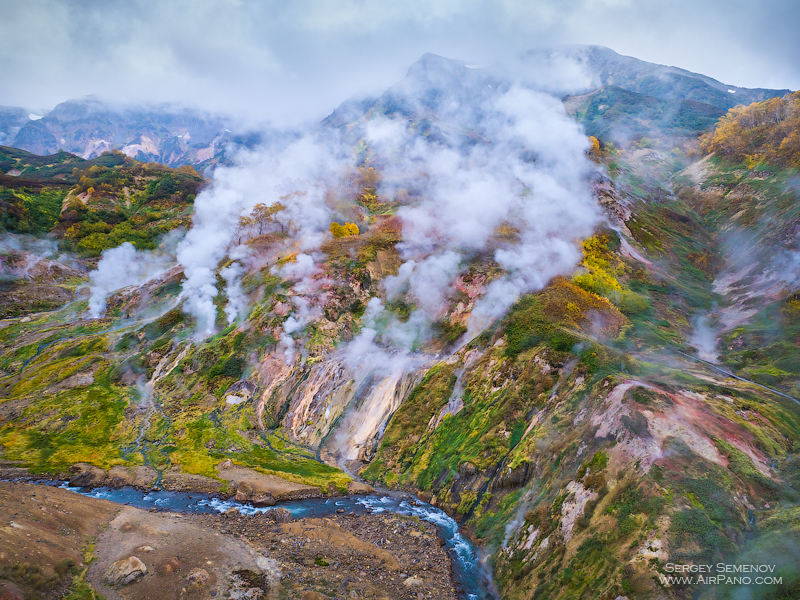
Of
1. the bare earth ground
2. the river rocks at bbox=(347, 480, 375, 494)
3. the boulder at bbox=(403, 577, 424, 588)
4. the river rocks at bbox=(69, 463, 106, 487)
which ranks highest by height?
the boulder at bbox=(403, 577, 424, 588)

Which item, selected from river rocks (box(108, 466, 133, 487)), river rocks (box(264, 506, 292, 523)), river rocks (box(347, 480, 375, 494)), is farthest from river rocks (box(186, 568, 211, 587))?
river rocks (box(108, 466, 133, 487))

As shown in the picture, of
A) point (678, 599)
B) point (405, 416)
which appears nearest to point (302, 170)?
point (405, 416)

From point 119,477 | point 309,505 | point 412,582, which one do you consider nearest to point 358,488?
point 309,505

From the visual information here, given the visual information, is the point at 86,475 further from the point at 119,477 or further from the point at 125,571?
the point at 125,571

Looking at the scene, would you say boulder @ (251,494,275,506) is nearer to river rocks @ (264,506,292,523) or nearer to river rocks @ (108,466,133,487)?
river rocks @ (264,506,292,523)

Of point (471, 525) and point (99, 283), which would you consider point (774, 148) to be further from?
point (99, 283)
